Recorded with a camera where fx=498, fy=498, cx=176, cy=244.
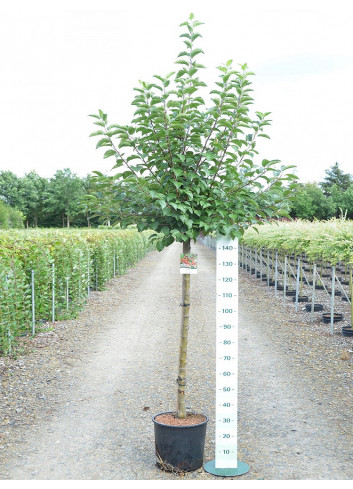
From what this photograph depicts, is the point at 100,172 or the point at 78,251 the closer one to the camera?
the point at 100,172

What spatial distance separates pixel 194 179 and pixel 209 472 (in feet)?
8.29

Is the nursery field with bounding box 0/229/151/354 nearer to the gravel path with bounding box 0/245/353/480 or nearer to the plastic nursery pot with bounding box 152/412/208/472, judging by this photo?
the gravel path with bounding box 0/245/353/480

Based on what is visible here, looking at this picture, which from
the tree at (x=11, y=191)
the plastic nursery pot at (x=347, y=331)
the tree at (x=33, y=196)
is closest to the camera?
the plastic nursery pot at (x=347, y=331)

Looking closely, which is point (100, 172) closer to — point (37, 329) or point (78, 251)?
point (37, 329)

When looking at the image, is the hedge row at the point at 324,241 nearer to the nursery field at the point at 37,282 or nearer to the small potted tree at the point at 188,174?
the nursery field at the point at 37,282

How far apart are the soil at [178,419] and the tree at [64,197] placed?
74678 millimetres

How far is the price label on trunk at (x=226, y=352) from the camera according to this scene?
4.24 meters

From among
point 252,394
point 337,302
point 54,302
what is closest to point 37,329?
point 54,302

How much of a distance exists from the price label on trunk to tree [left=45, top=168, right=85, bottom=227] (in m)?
75.0

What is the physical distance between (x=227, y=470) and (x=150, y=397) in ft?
6.84

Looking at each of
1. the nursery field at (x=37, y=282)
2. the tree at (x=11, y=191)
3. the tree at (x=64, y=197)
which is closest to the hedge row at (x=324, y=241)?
the nursery field at (x=37, y=282)

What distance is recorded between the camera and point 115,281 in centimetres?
1802

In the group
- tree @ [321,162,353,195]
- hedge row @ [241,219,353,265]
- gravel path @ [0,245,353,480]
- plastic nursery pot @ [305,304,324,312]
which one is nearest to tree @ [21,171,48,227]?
tree @ [321,162,353,195]

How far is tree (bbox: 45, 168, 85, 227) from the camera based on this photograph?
79.4 metres
